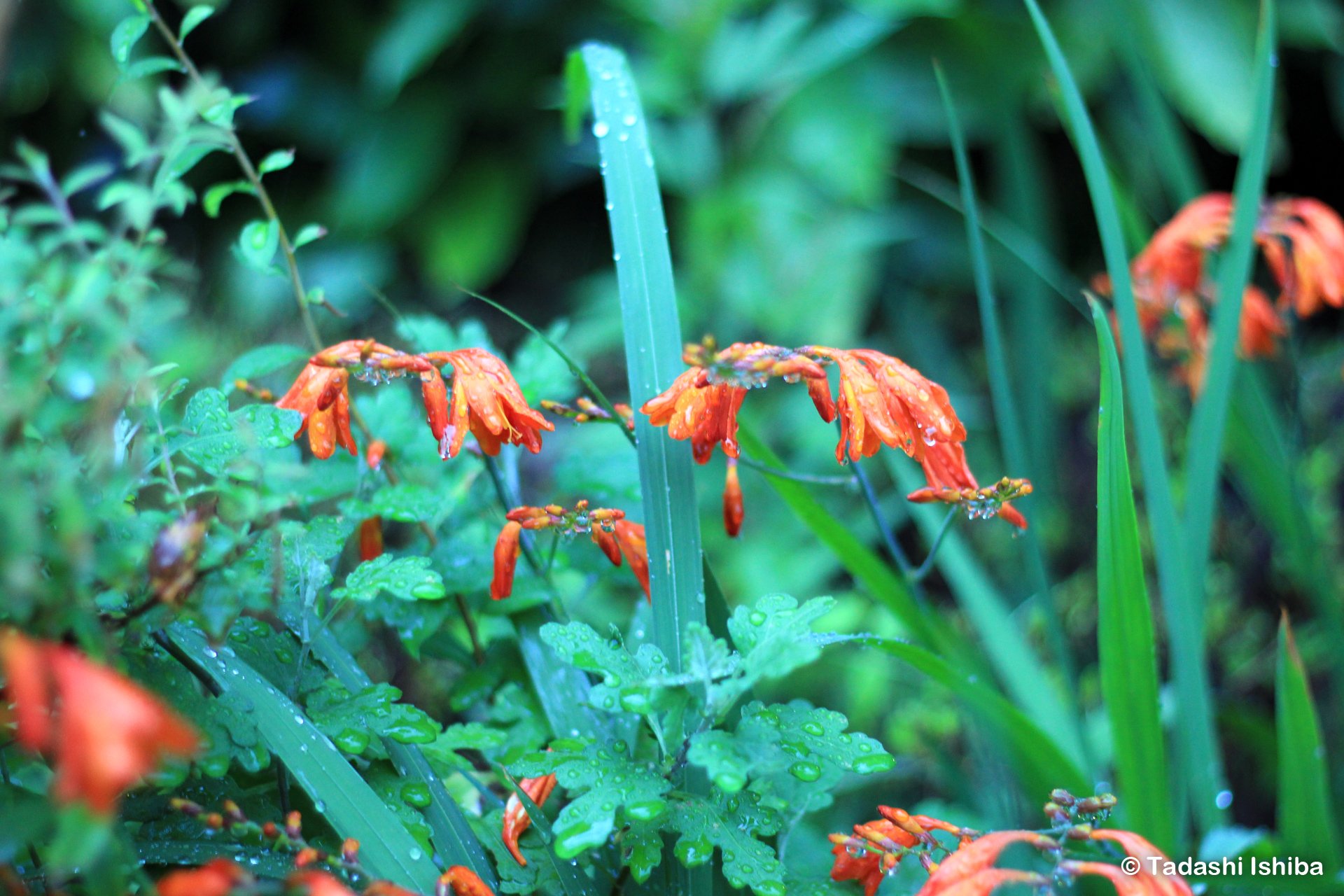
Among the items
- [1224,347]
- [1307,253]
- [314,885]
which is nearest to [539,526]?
[314,885]

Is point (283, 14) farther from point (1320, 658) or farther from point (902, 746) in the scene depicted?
point (1320, 658)

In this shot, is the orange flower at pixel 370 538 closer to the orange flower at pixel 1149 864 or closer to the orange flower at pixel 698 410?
the orange flower at pixel 698 410

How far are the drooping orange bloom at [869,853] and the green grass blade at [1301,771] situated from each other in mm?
433

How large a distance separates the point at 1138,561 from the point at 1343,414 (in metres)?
1.57

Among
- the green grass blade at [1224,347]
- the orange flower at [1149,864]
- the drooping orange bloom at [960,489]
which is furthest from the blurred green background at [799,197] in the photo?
the orange flower at [1149,864]

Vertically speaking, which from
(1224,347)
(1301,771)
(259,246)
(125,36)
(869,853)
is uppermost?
(125,36)

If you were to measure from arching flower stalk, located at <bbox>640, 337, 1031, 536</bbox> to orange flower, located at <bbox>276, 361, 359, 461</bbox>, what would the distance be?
0.58ft

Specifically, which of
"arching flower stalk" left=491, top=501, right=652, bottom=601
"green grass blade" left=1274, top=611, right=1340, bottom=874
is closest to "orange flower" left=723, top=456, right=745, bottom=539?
"arching flower stalk" left=491, top=501, right=652, bottom=601

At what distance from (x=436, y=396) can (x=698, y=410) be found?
149 mm

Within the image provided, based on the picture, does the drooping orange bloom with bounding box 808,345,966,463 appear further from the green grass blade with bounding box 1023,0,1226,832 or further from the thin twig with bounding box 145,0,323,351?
the thin twig with bounding box 145,0,323,351

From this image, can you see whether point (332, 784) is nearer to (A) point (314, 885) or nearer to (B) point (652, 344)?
(A) point (314, 885)

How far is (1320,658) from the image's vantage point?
4.55 ft

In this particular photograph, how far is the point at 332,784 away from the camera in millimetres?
443

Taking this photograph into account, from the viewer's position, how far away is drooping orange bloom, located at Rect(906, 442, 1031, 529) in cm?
56
